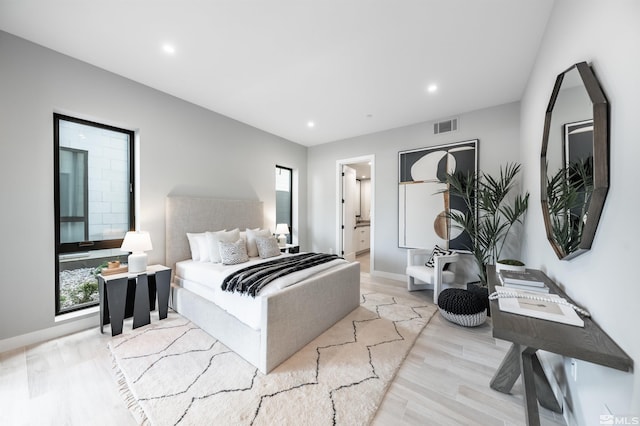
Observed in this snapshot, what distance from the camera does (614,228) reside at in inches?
39.1

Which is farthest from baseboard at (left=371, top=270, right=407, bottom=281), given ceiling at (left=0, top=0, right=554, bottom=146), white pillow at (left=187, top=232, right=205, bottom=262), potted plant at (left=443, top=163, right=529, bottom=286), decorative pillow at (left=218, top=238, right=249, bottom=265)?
white pillow at (left=187, top=232, right=205, bottom=262)

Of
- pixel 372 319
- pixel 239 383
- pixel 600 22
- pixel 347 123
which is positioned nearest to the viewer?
pixel 600 22

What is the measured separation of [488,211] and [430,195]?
0.97m

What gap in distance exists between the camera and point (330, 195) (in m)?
5.18

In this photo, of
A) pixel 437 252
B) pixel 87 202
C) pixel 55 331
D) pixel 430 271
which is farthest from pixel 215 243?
pixel 437 252

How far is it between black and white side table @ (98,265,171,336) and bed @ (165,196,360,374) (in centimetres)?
19

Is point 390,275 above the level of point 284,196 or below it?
below

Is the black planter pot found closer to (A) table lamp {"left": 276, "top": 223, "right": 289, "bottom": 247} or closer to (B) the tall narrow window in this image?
(A) table lamp {"left": 276, "top": 223, "right": 289, "bottom": 247}

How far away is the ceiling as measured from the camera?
182cm

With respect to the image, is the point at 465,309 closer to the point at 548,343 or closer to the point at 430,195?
the point at 548,343

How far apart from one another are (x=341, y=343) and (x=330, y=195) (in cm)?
336

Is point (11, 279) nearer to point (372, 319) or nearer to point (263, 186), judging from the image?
point (263, 186)

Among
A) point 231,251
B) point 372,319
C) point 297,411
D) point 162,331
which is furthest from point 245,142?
point 297,411

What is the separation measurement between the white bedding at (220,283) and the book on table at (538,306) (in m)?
1.57
